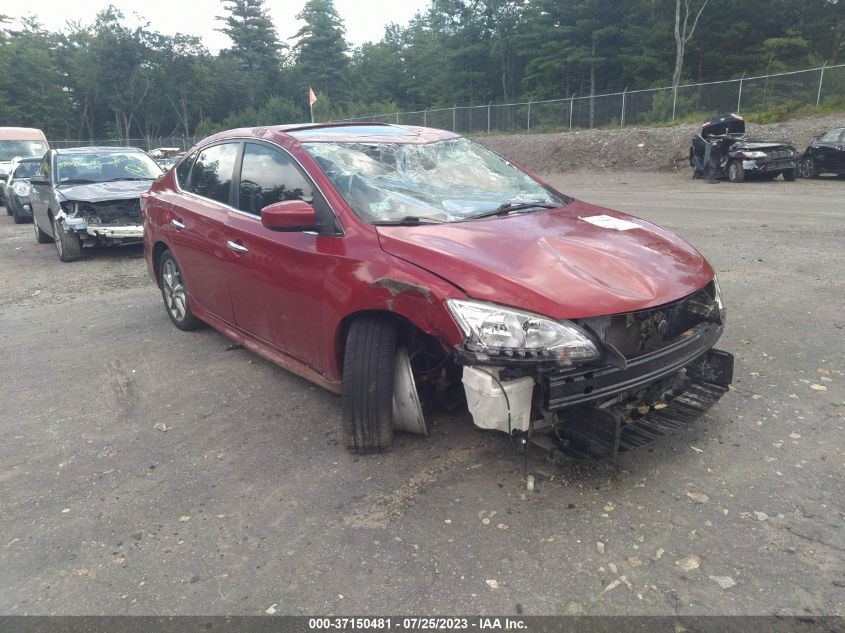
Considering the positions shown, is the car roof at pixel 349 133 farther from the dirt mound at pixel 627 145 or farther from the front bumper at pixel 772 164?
the dirt mound at pixel 627 145

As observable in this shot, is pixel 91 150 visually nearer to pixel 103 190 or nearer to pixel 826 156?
pixel 103 190

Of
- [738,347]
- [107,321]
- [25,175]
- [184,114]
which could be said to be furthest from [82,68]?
[738,347]

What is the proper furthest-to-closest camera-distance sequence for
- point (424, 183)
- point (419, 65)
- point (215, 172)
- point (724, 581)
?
1. point (419, 65)
2. point (215, 172)
3. point (424, 183)
4. point (724, 581)

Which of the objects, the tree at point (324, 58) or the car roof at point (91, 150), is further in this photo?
the tree at point (324, 58)

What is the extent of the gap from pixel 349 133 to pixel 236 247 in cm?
110

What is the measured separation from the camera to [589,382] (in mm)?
2857

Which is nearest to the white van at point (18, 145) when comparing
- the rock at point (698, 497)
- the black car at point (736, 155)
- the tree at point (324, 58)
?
the black car at point (736, 155)

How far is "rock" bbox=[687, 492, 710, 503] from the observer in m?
2.99

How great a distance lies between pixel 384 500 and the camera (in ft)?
10.3

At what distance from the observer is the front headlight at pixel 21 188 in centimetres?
1573

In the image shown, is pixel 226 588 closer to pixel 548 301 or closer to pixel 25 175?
pixel 548 301

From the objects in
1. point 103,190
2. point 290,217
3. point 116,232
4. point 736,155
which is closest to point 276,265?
point 290,217

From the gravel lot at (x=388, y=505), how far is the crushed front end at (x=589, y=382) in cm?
26

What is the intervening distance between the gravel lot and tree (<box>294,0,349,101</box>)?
244ft
